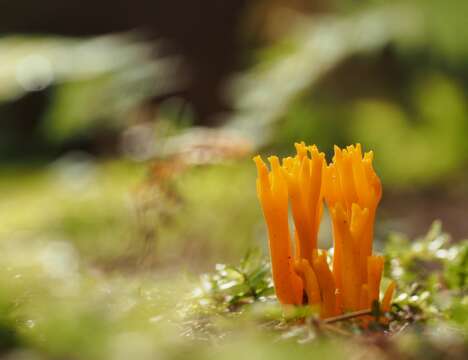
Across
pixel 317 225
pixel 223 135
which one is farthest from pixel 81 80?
pixel 317 225

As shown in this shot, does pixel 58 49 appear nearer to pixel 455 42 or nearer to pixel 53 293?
pixel 455 42

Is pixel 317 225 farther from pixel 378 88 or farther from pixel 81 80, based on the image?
pixel 378 88

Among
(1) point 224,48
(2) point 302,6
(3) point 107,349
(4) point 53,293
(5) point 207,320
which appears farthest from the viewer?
(1) point 224,48

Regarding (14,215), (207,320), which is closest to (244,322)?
(207,320)

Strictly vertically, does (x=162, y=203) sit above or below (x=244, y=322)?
above

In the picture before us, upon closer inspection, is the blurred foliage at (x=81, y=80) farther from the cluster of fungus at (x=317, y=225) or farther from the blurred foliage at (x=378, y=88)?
the cluster of fungus at (x=317, y=225)

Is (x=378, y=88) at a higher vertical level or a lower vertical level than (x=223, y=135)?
higher

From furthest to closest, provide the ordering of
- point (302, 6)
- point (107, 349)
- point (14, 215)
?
point (302, 6), point (14, 215), point (107, 349)
